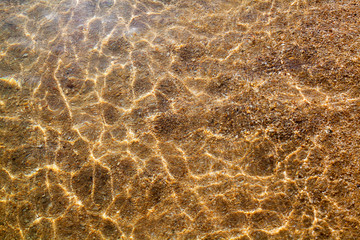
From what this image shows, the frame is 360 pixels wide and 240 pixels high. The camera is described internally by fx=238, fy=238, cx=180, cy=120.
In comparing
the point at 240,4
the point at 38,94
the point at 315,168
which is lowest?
the point at 315,168

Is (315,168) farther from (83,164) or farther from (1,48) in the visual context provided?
(1,48)

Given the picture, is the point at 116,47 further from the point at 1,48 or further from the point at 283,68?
the point at 283,68

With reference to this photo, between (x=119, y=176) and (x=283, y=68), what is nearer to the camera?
(x=119, y=176)

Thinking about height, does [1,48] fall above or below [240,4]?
below

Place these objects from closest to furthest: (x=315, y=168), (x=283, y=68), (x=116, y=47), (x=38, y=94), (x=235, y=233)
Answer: (x=235, y=233) → (x=315, y=168) → (x=283, y=68) → (x=38, y=94) → (x=116, y=47)

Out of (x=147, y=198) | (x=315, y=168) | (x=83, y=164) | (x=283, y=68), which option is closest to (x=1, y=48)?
(x=83, y=164)

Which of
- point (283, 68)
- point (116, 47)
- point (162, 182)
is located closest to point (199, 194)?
point (162, 182)

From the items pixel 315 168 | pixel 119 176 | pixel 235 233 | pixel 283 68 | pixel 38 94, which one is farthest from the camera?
pixel 38 94
